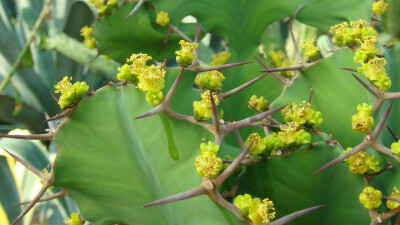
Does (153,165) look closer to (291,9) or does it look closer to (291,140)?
(291,140)

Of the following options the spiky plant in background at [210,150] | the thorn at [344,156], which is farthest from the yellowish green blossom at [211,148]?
the thorn at [344,156]

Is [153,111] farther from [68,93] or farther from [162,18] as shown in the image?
[162,18]

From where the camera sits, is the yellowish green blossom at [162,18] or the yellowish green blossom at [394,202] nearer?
the yellowish green blossom at [394,202]

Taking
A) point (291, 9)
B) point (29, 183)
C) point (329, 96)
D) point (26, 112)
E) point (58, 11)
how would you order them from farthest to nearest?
point (58, 11), point (26, 112), point (29, 183), point (291, 9), point (329, 96)

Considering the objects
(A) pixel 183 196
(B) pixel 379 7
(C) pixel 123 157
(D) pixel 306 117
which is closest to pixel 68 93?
(C) pixel 123 157

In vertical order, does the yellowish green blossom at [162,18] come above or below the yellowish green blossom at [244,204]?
above

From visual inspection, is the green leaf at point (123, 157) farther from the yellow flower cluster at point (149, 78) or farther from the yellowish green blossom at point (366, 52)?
the yellowish green blossom at point (366, 52)

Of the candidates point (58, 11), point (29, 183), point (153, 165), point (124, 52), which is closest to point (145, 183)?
point (153, 165)

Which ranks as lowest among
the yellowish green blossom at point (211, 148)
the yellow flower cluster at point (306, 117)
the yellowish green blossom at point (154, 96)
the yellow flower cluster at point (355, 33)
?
the yellow flower cluster at point (306, 117)
